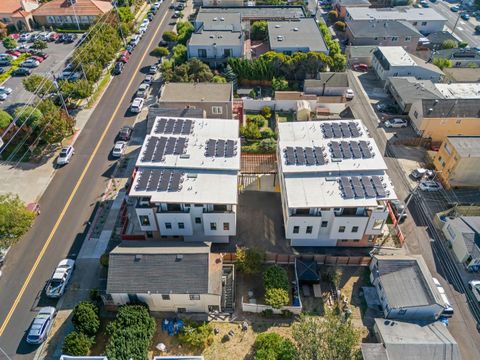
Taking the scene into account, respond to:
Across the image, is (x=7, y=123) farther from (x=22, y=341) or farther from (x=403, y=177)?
(x=403, y=177)

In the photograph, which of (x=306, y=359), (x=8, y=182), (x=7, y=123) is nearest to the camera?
(x=306, y=359)

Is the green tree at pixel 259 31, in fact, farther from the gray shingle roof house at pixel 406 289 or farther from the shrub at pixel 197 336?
the shrub at pixel 197 336

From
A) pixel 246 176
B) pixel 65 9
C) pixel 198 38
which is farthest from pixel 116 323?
pixel 65 9

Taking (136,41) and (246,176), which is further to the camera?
(136,41)

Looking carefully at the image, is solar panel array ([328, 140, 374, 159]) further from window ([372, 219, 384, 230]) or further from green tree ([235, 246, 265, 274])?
green tree ([235, 246, 265, 274])

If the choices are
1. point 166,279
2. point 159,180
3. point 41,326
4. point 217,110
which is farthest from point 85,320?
point 217,110

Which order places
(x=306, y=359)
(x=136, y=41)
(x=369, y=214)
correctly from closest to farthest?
(x=306, y=359)
(x=369, y=214)
(x=136, y=41)

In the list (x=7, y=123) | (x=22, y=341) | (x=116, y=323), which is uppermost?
(x=7, y=123)
